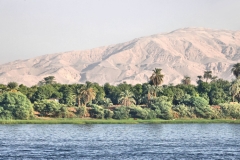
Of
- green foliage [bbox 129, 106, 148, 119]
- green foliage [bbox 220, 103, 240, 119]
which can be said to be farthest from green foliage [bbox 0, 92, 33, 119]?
green foliage [bbox 220, 103, 240, 119]

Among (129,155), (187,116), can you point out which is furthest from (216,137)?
(187,116)

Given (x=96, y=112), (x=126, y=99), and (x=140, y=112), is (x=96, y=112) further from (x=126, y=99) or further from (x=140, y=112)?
(x=126, y=99)

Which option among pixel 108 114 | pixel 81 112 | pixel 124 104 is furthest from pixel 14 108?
pixel 124 104

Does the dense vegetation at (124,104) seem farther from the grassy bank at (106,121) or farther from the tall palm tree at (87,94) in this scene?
the grassy bank at (106,121)

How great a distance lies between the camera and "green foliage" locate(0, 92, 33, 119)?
111875 millimetres

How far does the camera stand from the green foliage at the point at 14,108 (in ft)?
367

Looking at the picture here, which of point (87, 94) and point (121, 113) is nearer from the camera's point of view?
point (121, 113)

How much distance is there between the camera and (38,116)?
118 m

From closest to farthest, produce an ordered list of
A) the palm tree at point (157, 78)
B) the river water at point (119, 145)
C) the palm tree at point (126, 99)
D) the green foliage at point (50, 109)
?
the river water at point (119, 145) < the green foliage at point (50, 109) < the palm tree at point (126, 99) < the palm tree at point (157, 78)

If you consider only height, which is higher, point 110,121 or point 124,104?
point 124,104

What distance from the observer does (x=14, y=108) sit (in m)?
112

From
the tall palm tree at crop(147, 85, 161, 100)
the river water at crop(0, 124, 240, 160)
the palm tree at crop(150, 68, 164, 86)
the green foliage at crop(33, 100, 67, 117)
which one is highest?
the palm tree at crop(150, 68, 164, 86)

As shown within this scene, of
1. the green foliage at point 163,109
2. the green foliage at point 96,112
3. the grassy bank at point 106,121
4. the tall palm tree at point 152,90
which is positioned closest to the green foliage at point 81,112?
the green foliage at point 96,112

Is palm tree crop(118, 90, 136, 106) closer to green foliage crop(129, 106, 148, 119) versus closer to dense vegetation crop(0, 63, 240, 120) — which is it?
dense vegetation crop(0, 63, 240, 120)
